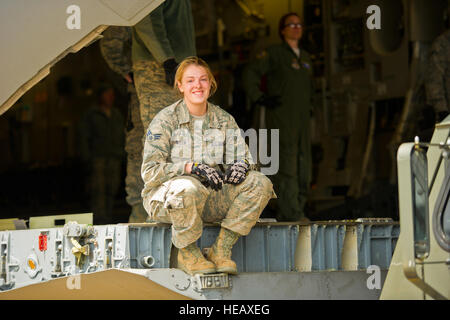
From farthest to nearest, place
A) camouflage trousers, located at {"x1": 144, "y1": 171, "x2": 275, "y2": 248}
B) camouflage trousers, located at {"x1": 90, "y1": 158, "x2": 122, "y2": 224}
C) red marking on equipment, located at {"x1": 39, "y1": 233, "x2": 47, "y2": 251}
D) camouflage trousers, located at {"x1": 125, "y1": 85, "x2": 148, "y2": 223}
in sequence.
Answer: camouflage trousers, located at {"x1": 90, "y1": 158, "x2": 122, "y2": 224} < camouflage trousers, located at {"x1": 125, "y1": 85, "x2": 148, "y2": 223} < red marking on equipment, located at {"x1": 39, "y1": 233, "x2": 47, "y2": 251} < camouflage trousers, located at {"x1": 144, "y1": 171, "x2": 275, "y2": 248}

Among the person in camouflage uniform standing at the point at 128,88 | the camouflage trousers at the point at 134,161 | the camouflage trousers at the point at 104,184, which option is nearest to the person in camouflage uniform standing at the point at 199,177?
the camouflage trousers at the point at 134,161

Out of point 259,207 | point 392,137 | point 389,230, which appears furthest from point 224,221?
point 392,137

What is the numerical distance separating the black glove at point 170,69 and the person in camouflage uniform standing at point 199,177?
1013 millimetres

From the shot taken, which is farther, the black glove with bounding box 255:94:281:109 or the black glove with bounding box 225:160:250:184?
the black glove with bounding box 255:94:281:109

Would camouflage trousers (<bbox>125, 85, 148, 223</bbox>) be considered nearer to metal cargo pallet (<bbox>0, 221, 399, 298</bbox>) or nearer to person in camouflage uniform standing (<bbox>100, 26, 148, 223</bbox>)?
person in camouflage uniform standing (<bbox>100, 26, 148, 223</bbox>)

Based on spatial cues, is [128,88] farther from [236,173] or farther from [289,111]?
[236,173]

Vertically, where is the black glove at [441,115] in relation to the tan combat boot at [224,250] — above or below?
above

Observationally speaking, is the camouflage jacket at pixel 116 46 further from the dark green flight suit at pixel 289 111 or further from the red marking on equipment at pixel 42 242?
the red marking on equipment at pixel 42 242

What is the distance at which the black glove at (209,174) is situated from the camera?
15.8 ft

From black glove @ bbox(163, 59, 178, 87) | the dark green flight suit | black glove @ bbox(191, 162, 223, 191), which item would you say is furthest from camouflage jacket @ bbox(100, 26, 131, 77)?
black glove @ bbox(191, 162, 223, 191)

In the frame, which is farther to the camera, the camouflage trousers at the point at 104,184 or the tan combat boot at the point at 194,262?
the camouflage trousers at the point at 104,184

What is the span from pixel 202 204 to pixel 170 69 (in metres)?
1.87

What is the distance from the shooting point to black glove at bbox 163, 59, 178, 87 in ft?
21.0

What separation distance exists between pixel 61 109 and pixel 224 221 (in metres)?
10.6
